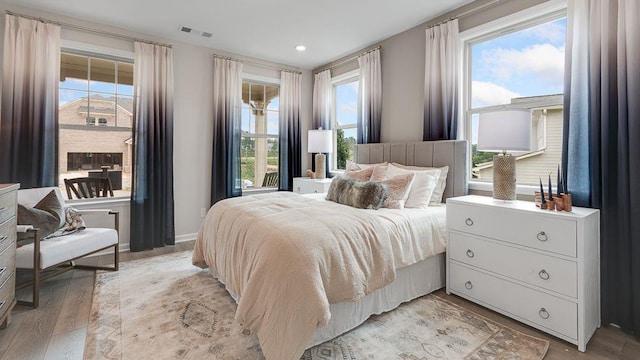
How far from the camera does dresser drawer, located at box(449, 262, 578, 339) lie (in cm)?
190

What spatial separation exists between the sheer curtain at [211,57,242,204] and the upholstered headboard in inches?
81.8

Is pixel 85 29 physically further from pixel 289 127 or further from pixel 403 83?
pixel 403 83

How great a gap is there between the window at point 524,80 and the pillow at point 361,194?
47.0 inches

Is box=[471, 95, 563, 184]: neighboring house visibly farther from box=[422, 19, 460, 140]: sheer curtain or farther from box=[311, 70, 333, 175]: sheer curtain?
box=[311, 70, 333, 175]: sheer curtain

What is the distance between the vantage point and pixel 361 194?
105 inches

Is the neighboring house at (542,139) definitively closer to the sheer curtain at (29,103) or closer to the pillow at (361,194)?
the pillow at (361,194)

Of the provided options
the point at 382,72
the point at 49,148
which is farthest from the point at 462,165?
the point at 49,148

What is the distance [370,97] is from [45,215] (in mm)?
3729

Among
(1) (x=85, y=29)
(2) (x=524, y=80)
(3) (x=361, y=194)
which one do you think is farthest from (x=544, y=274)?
(1) (x=85, y=29)

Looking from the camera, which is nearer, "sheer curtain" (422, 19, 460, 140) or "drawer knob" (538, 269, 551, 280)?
"drawer knob" (538, 269, 551, 280)

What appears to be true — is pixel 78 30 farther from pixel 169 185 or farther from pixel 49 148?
pixel 169 185

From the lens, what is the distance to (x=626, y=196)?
6.56 ft

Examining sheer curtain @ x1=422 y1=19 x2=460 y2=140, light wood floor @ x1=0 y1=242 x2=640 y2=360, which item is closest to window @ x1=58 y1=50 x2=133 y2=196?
light wood floor @ x1=0 y1=242 x2=640 y2=360

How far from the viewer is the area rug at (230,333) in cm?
180
